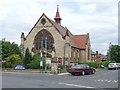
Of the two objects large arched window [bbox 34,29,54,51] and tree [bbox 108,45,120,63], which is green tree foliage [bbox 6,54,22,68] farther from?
tree [bbox 108,45,120,63]

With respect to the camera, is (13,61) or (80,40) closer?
(13,61)

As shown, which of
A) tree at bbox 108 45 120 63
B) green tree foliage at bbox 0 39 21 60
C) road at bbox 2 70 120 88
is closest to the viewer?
road at bbox 2 70 120 88

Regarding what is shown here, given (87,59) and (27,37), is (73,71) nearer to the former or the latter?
(27,37)

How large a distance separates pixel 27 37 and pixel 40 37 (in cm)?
364

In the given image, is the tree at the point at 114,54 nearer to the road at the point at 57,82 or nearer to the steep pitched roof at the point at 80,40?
the steep pitched roof at the point at 80,40

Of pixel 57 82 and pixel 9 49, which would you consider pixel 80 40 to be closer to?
pixel 9 49

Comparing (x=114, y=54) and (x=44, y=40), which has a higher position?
(x=44, y=40)

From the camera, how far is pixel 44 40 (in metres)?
76.1

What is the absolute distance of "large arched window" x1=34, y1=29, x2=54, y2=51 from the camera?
246ft

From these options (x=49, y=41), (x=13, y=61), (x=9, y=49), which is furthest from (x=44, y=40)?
(x=13, y=61)

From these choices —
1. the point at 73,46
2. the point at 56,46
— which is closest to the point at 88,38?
the point at 73,46

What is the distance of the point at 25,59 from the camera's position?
6550cm

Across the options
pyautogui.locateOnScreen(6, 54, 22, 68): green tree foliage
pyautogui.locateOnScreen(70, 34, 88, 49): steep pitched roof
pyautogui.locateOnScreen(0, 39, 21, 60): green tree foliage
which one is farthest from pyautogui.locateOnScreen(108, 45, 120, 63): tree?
pyautogui.locateOnScreen(6, 54, 22, 68): green tree foliage

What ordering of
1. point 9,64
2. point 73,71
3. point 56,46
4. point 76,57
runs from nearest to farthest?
point 73,71 → point 9,64 → point 56,46 → point 76,57
